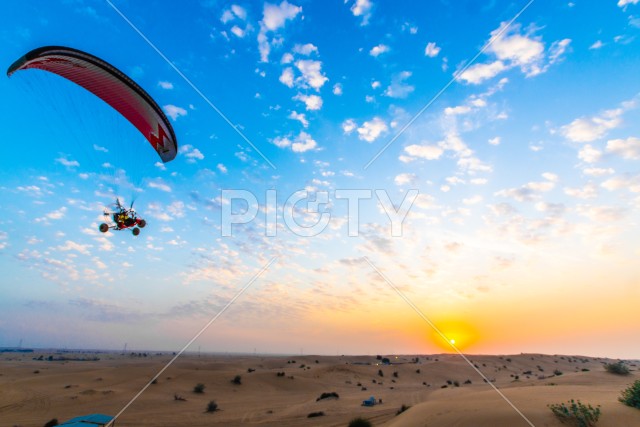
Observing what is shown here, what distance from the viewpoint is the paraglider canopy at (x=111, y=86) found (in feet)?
44.7

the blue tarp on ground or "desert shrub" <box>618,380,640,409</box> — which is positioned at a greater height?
"desert shrub" <box>618,380,640,409</box>

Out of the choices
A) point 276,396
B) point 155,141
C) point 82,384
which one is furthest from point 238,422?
point 82,384

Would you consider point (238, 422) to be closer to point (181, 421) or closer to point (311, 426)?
point (181, 421)

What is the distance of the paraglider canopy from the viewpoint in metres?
13.6

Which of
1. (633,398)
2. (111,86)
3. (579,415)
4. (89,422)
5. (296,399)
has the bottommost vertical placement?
(296,399)

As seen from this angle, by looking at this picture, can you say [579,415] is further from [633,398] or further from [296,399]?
[296,399]

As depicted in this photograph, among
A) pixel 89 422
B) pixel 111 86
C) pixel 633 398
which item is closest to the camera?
pixel 633 398

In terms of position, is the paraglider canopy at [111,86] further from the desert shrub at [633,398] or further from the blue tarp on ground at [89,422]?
the desert shrub at [633,398]

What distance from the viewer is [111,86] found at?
695 inches

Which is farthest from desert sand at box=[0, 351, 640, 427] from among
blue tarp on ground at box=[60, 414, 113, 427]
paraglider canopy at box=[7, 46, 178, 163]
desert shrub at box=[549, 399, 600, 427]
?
paraglider canopy at box=[7, 46, 178, 163]

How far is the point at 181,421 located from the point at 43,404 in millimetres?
12834

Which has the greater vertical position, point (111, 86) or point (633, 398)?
point (111, 86)

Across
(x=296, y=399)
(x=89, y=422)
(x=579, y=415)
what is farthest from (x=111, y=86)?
Answer: (x=296, y=399)

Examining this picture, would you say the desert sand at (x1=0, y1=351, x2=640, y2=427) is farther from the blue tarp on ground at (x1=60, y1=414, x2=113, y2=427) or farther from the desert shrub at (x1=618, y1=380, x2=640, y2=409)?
the blue tarp on ground at (x1=60, y1=414, x2=113, y2=427)
